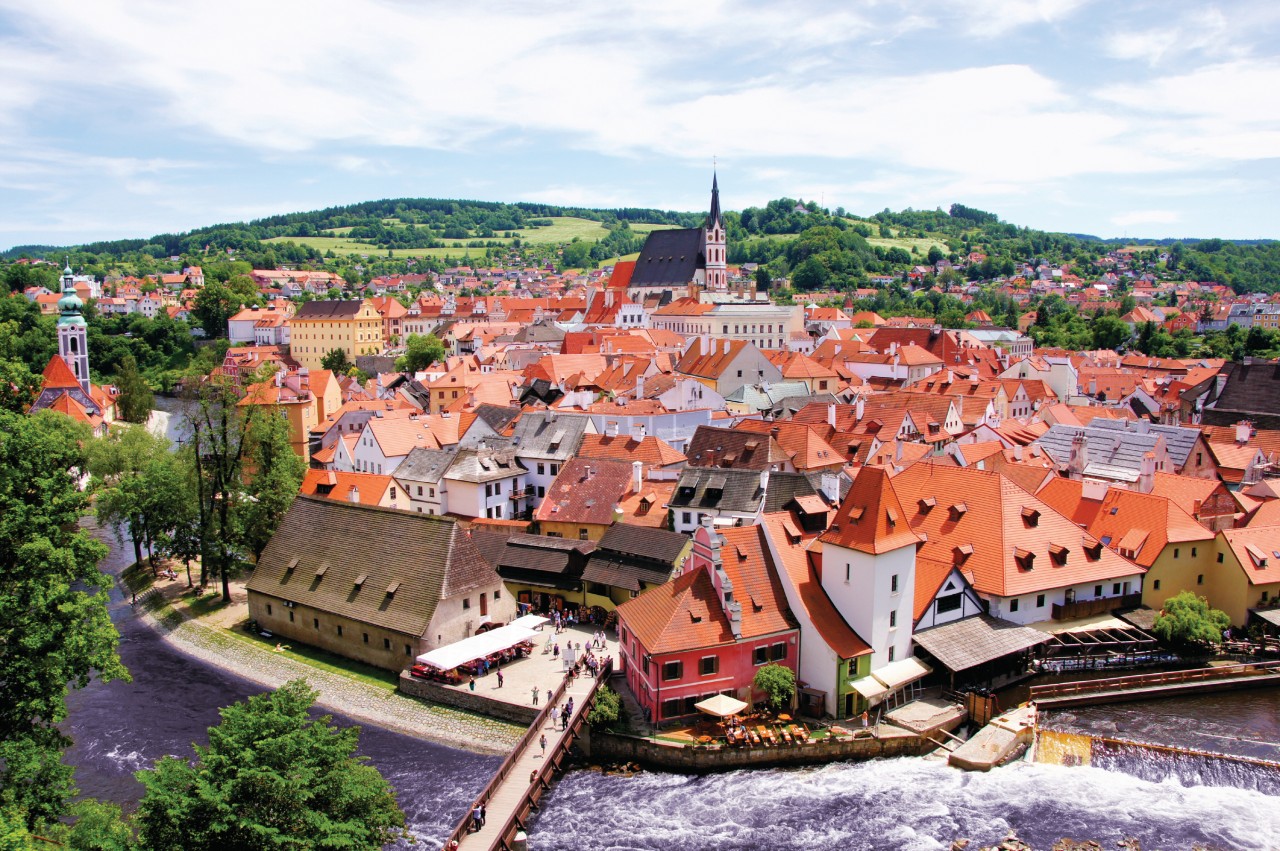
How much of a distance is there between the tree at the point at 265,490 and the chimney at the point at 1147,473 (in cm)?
4229

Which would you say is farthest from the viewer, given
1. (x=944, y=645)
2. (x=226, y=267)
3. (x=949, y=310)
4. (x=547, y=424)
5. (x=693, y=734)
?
(x=226, y=267)

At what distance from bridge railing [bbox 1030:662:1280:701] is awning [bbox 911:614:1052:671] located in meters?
1.61

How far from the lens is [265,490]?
163 ft

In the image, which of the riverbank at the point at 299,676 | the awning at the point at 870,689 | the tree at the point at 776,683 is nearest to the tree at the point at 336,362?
the riverbank at the point at 299,676

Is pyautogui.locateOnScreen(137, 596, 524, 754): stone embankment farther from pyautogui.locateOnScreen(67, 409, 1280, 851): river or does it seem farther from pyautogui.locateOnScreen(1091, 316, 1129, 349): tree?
pyautogui.locateOnScreen(1091, 316, 1129, 349): tree

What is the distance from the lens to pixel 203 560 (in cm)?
4912

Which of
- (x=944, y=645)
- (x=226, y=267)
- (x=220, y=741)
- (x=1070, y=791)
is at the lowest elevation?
(x=1070, y=791)

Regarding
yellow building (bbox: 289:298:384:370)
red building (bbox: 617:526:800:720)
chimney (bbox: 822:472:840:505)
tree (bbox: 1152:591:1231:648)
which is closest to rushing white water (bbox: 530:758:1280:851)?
red building (bbox: 617:526:800:720)

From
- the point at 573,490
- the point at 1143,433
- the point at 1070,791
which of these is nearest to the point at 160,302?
the point at 573,490

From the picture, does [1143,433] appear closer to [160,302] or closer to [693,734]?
[693,734]

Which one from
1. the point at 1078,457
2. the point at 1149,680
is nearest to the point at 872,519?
the point at 1149,680

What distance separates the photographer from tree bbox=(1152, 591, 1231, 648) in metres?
36.6

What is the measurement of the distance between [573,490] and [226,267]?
175m

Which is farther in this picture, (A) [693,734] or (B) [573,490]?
(B) [573,490]
